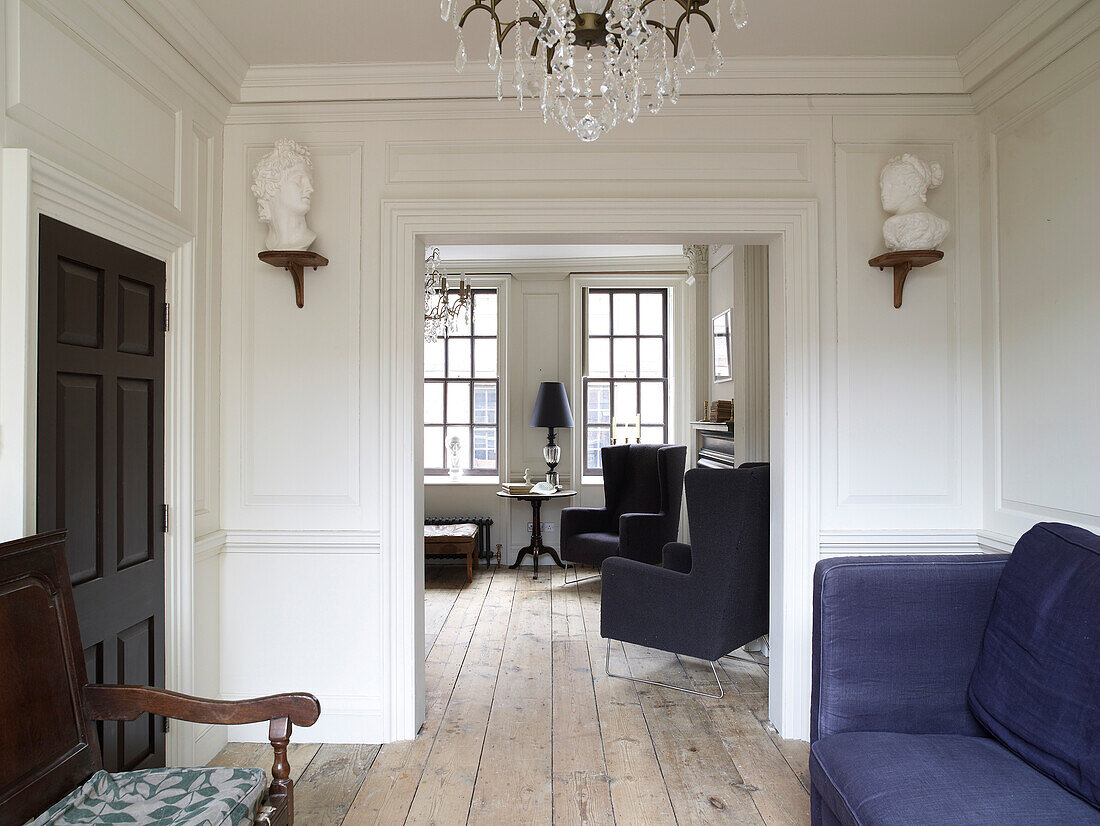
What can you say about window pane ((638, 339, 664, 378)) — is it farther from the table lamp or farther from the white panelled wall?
the white panelled wall

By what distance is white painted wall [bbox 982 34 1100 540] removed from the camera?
239 centimetres

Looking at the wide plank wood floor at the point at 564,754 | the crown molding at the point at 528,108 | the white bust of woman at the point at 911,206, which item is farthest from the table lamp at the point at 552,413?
the white bust of woman at the point at 911,206

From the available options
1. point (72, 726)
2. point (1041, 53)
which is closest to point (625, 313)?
point (1041, 53)

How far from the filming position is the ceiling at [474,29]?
2572 mm

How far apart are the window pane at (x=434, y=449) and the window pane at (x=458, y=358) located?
571 mm

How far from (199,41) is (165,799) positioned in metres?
2.53

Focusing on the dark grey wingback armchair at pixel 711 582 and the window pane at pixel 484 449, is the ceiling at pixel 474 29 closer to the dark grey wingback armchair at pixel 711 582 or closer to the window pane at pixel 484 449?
the dark grey wingback armchair at pixel 711 582

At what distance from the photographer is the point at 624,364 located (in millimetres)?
6852

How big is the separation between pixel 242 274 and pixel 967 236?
310 cm

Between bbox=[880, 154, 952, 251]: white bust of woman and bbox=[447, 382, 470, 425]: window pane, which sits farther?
bbox=[447, 382, 470, 425]: window pane

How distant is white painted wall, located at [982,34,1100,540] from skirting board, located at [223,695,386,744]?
2.68 metres

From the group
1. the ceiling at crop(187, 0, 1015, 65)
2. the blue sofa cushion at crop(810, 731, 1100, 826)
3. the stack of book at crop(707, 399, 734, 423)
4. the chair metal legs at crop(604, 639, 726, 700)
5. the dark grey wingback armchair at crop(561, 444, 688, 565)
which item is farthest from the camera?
the dark grey wingback armchair at crop(561, 444, 688, 565)

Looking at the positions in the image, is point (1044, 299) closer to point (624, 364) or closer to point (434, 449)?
point (624, 364)

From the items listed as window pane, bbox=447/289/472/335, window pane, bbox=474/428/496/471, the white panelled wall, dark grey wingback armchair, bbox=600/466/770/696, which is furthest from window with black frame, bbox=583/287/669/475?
the white panelled wall
